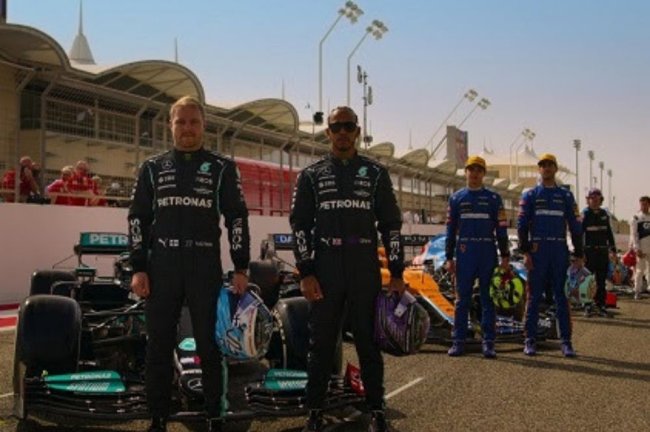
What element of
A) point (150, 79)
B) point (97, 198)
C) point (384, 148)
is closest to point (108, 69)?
point (150, 79)

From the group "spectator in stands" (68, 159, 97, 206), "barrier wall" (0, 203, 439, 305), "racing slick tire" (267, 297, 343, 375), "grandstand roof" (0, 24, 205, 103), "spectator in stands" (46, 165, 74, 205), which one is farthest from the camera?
"grandstand roof" (0, 24, 205, 103)

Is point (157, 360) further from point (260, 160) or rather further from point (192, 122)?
point (260, 160)

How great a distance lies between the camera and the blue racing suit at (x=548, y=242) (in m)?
7.01

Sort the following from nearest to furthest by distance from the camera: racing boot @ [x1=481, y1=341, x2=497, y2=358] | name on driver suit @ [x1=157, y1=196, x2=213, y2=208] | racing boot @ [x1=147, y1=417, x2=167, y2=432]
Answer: racing boot @ [x1=147, y1=417, x2=167, y2=432] < name on driver suit @ [x1=157, y1=196, x2=213, y2=208] < racing boot @ [x1=481, y1=341, x2=497, y2=358]

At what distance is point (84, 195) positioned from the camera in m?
12.7

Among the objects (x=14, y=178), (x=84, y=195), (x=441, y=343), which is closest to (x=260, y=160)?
(x=84, y=195)

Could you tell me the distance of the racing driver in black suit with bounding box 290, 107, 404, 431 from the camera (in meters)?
4.17

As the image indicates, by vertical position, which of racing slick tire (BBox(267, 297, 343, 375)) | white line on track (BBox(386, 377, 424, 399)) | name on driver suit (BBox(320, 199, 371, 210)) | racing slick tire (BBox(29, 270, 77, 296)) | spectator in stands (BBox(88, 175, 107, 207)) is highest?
spectator in stands (BBox(88, 175, 107, 207))

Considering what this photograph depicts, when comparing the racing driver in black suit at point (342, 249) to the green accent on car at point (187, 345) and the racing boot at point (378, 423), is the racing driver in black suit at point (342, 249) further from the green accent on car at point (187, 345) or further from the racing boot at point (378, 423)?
the green accent on car at point (187, 345)

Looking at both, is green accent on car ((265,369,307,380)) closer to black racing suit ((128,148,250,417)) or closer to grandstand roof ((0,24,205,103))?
black racing suit ((128,148,250,417))

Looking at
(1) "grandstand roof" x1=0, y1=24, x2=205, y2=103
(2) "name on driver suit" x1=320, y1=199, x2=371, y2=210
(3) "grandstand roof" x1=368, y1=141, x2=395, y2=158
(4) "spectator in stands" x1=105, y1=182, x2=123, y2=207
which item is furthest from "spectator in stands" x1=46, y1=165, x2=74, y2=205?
(3) "grandstand roof" x1=368, y1=141, x2=395, y2=158

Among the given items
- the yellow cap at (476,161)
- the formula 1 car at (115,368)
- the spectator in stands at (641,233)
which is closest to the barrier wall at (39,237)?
the formula 1 car at (115,368)

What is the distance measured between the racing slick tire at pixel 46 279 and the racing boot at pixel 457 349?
10.7 feet

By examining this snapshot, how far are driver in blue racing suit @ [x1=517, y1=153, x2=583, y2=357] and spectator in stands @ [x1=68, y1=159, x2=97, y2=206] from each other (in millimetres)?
7927
